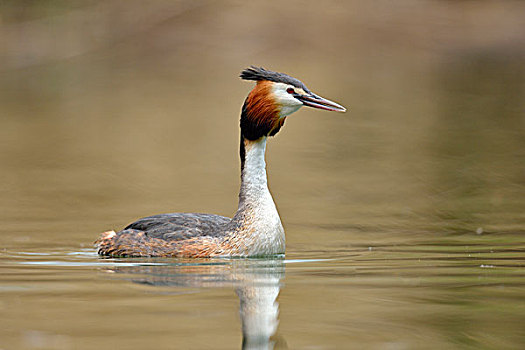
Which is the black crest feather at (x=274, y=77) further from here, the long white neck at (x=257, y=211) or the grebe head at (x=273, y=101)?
the long white neck at (x=257, y=211)

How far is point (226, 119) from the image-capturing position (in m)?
23.3

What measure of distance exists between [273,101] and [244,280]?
6.68 ft

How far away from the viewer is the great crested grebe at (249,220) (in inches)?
361

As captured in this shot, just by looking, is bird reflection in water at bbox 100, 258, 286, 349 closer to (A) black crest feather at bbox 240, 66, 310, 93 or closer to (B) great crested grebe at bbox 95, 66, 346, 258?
(B) great crested grebe at bbox 95, 66, 346, 258

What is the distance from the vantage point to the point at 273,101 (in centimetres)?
925

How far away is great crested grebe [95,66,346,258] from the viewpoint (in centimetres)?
918

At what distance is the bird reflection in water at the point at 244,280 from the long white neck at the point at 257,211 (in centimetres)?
19

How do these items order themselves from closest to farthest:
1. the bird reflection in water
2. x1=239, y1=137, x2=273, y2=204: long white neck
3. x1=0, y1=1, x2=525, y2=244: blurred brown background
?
the bird reflection in water, x1=239, y1=137, x2=273, y2=204: long white neck, x1=0, y1=1, x2=525, y2=244: blurred brown background

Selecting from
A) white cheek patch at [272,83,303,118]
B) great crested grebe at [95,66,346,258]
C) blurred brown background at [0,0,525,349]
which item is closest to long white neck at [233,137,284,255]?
great crested grebe at [95,66,346,258]

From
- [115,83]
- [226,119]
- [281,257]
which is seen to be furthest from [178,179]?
[115,83]

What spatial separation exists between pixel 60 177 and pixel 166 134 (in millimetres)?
5978

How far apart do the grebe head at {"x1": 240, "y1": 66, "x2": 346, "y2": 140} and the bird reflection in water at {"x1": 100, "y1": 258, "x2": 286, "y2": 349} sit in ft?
3.91

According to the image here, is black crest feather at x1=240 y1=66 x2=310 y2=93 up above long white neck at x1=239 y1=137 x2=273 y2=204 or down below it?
above

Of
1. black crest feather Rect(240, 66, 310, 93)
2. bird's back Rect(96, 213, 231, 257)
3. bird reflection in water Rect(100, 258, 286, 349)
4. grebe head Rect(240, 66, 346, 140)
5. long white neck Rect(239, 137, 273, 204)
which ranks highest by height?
black crest feather Rect(240, 66, 310, 93)
